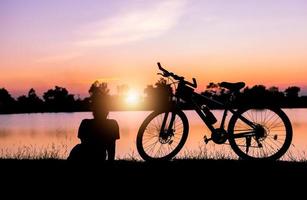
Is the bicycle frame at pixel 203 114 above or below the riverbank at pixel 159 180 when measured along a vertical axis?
above

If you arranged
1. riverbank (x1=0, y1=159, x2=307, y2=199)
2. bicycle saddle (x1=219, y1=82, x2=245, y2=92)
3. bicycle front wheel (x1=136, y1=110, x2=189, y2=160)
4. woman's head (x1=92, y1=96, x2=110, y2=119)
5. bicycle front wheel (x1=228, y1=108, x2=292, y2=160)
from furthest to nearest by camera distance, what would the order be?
bicycle front wheel (x1=136, y1=110, x2=189, y2=160), bicycle front wheel (x1=228, y1=108, x2=292, y2=160), bicycle saddle (x1=219, y1=82, x2=245, y2=92), woman's head (x1=92, y1=96, x2=110, y2=119), riverbank (x1=0, y1=159, x2=307, y2=199)

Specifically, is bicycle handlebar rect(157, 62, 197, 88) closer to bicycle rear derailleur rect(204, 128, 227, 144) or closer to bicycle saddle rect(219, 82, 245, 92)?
bicycle saddle rect(219, 82, 245, 92)

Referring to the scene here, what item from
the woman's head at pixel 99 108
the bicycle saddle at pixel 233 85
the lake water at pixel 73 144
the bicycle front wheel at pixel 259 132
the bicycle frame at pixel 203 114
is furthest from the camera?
the lake water at pixel 73 144

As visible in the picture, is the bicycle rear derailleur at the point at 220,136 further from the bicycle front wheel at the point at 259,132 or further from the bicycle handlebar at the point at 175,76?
the bicycle handlebar at the point at 175,76

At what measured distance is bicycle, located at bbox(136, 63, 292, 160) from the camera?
8.09 m

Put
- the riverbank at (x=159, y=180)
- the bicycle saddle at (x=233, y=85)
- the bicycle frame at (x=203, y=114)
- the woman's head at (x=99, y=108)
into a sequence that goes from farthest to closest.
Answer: the bicycle frame at (x=203, y=114) → the bicycle saddle at (x=233, y=85) → the woman's head at (x=99, y=108) → the riverbank at (x=159, y=180)

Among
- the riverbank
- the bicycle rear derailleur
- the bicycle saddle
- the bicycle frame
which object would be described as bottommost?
the riverbank

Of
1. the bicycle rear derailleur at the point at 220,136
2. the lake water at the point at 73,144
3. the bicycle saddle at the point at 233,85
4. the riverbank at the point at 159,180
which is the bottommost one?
the lake water at the point at 73,144

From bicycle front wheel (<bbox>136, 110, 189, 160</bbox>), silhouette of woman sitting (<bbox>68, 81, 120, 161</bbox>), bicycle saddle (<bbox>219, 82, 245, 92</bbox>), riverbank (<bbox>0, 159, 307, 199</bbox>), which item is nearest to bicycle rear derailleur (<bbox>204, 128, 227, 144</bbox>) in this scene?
bicycle front wheel (<bbox>136, 110, 189, 160</bbox>)

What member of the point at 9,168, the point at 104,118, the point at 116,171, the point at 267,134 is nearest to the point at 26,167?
the point at 9,168

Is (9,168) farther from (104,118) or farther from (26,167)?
(104,118)

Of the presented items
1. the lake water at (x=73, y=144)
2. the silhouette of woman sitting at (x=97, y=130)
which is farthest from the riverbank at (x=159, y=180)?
the lake water at (x=73, y=144)

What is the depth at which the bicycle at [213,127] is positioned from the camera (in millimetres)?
8086

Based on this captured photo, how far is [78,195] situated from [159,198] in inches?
42.5
